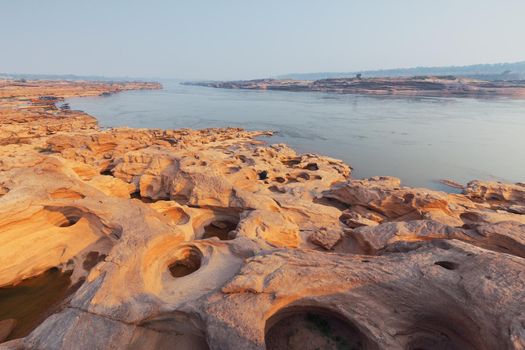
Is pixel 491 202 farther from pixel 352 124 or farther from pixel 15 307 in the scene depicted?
pixel 352 124

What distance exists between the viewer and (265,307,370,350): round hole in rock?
5.07 m

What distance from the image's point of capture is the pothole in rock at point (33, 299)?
6397 mm

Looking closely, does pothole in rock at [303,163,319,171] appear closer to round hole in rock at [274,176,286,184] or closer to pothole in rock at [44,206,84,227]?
round hole in rock at [274,176,286,184]

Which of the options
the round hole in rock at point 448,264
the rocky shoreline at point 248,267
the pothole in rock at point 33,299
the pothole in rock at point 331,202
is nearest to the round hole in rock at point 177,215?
the rocky shoreline at point 248,267

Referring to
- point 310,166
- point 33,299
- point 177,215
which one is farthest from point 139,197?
point 310,166

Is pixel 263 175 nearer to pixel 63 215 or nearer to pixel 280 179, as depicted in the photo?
pixel 280 179

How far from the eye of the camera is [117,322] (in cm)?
496

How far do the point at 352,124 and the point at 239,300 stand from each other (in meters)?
38.7

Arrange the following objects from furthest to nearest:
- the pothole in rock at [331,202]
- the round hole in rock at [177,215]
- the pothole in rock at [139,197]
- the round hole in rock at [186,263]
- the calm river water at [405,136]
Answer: the calm river water at [405,136], the pothole in rock at [331,202], the pothole in rock at [139,197], the round hole in rock at [177,215], the round hole in rock at [186,263]

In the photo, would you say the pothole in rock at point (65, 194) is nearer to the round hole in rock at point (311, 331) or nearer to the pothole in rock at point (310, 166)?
the round hole in rock at point (311, 331)

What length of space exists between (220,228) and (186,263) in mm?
3271

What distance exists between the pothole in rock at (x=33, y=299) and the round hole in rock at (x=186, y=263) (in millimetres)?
2718

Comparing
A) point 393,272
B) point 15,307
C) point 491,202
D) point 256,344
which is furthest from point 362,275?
point 491,202

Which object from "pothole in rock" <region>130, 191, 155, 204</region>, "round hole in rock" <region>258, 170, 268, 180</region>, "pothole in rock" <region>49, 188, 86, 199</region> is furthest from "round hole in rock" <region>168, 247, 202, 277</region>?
"round hole in rock" <region>258, 170, 268, 180</region>
